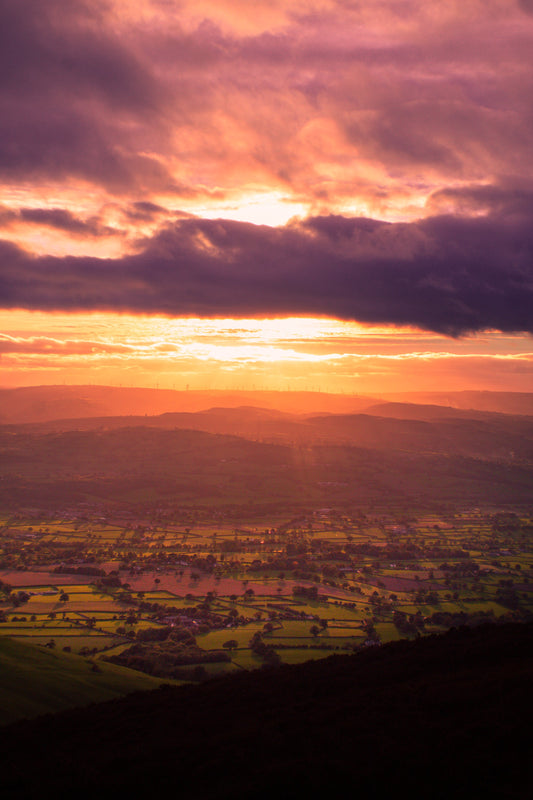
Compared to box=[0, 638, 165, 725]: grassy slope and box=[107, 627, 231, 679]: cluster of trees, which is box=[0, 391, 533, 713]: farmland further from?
box=[0, 638, 165, 725]: grassy slope

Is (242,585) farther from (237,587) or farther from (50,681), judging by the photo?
(50,681)

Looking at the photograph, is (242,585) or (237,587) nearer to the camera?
(237,587)

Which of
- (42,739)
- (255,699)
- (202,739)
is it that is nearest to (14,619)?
(42,739)

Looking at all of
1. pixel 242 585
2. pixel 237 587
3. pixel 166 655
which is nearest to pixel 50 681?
pixel 166 655

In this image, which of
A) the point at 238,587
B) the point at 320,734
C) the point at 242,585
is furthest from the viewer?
the point at 242,585

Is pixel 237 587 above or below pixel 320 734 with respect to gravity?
below

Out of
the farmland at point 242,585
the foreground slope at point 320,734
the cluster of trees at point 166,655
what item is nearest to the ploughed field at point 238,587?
the cluster of trees at point 166,655

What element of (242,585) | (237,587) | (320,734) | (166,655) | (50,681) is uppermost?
(320,734)
